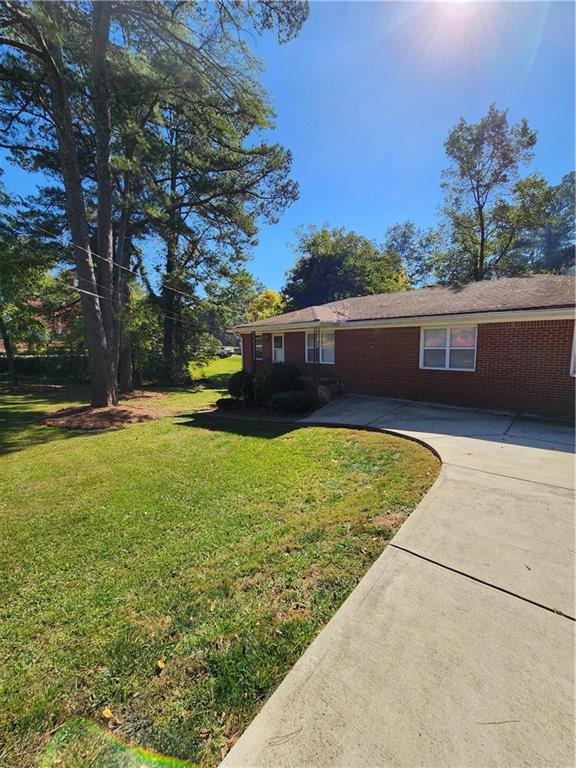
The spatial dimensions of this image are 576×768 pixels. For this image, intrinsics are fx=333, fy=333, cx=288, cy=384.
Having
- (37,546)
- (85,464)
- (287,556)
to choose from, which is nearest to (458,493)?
(287,556)

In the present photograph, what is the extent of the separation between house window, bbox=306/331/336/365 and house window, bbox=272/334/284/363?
5.62ft

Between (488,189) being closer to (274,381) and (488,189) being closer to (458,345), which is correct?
(458,345)

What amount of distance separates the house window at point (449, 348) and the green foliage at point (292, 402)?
11.7ft

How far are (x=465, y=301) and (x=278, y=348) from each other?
7.84 m

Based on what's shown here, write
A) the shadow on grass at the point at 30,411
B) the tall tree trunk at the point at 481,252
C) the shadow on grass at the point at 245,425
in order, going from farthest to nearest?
the tall tree trunk at the point at 481,252 → the shadow on grass at the point at 30,411 → the shadow on grass at the point at 245,425

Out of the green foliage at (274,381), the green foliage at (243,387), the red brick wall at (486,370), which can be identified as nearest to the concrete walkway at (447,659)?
the red brick wall at (486,370)

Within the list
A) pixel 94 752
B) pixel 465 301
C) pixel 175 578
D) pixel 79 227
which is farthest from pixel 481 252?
pixel 94 752

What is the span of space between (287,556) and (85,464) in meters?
4.95

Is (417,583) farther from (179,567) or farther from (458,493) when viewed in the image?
(179,567)

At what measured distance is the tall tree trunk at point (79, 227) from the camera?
9734mm

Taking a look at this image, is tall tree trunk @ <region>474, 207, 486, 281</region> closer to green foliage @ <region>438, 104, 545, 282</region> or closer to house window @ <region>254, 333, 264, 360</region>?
Result: green foliage @ <region>438, 104, 545, 282</region>

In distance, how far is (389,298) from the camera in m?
13.1

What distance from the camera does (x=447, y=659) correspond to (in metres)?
1.94

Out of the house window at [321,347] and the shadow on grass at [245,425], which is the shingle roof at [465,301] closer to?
the house window at [321,347]
